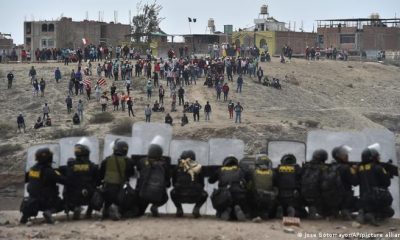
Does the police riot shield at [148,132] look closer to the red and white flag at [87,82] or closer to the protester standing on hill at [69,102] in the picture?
A: the protester standing on hill at [69,102]

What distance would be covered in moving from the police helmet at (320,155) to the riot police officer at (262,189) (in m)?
0.77

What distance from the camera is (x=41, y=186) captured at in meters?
13.0

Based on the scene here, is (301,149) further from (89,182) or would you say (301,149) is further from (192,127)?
(192,127)

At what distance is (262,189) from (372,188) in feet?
6.08

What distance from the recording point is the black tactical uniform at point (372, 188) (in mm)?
13078

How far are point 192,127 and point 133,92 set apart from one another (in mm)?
8284

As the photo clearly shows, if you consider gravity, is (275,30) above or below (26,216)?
above

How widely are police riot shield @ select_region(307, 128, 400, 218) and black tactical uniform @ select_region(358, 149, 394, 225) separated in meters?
0.61

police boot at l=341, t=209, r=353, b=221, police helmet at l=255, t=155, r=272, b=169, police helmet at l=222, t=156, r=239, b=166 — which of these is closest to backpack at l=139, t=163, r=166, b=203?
police helmet at l=222, t=156, r=239, b=166

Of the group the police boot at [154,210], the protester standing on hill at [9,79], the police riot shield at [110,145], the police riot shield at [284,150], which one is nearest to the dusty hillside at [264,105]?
the protester standing on hill at [9,79]

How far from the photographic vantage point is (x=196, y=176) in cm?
1319

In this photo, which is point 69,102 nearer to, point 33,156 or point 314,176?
point 33,156

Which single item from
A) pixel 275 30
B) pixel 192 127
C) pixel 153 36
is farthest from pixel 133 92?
pixel 275 30

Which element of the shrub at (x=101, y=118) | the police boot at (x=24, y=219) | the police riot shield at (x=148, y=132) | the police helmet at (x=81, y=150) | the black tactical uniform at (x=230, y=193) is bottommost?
the shrub at (x=101, y=118)
